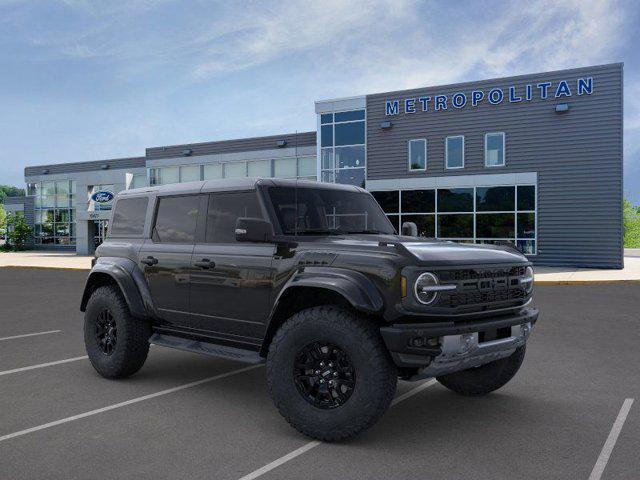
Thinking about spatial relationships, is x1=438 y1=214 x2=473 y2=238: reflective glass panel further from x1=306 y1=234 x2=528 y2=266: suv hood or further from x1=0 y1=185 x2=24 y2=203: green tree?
x1=0 y1=185 x2=24 y2=203: green tree

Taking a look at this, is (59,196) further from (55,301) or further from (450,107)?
(55,301)

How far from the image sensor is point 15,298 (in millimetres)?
14422

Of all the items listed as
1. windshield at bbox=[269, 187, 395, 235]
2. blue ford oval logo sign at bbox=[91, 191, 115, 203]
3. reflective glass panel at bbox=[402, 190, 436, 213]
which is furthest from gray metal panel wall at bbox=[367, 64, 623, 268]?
blue ford oval logo sign at bbox=[91, 191, 115, 203]

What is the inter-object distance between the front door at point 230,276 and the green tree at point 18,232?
47.6m

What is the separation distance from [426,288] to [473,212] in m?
22.2

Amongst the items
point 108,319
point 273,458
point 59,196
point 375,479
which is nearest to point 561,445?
point 375,479

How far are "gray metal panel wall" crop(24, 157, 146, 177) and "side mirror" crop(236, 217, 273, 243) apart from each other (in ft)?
128

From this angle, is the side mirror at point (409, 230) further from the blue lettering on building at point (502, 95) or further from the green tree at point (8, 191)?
the green tree at point (8, 191)

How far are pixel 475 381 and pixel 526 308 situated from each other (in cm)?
98

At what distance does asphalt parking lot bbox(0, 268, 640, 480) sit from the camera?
13.0 feet

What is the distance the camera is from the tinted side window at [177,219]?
5.88m

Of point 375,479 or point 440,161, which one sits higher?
point 440,161

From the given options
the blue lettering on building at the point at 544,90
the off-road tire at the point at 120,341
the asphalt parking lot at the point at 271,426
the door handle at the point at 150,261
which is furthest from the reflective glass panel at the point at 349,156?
the door handle at the point at 150,261

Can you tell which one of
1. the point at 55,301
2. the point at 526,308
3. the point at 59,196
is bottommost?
the point at 55,301
